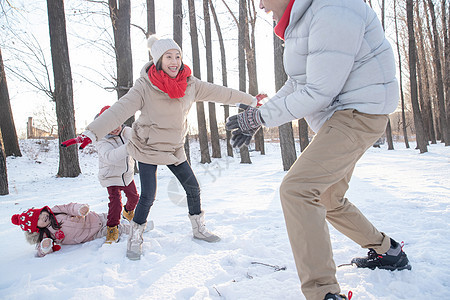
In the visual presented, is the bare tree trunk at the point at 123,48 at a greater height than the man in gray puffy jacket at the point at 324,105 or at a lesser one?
greater

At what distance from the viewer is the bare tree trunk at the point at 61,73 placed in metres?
8.10

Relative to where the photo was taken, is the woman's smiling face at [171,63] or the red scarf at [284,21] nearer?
the red scarf at [284,21]

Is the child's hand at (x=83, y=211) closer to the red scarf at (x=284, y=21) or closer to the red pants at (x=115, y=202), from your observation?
the red pants at (x=115, y=202)

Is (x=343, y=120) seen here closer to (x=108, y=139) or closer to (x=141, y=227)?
(x=141, y=227)

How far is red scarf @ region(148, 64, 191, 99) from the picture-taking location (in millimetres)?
2551

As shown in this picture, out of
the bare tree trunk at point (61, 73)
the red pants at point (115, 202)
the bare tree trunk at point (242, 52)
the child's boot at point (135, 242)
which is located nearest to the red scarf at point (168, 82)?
the child's boot at point (135, 242)

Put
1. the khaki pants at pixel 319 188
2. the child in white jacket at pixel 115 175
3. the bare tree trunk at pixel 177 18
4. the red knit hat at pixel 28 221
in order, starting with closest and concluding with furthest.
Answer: the khaki pants at pixel 319 188
the red knit hat at pixel 28 221
the child in white jacket at pixel 115 175
the bare tree trunk at pixel 177 18

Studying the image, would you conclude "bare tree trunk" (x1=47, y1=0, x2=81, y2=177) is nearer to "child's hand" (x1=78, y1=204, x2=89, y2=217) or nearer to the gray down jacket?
"child's hand" (x1=78, y1=204, x2=89, y2=217)

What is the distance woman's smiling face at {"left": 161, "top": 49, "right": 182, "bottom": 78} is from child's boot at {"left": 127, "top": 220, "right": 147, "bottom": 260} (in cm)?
149

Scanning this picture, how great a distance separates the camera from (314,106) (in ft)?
4.82

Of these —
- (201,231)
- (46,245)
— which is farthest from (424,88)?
(46,245)

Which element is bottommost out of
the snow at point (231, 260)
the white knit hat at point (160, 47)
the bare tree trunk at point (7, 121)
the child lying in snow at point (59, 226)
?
the snow at point (231, 260)

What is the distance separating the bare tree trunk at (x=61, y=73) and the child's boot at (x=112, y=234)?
622cm

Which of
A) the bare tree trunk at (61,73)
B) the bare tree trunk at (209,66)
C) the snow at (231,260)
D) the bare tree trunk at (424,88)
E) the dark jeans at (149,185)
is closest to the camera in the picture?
the snow at (231,260)
